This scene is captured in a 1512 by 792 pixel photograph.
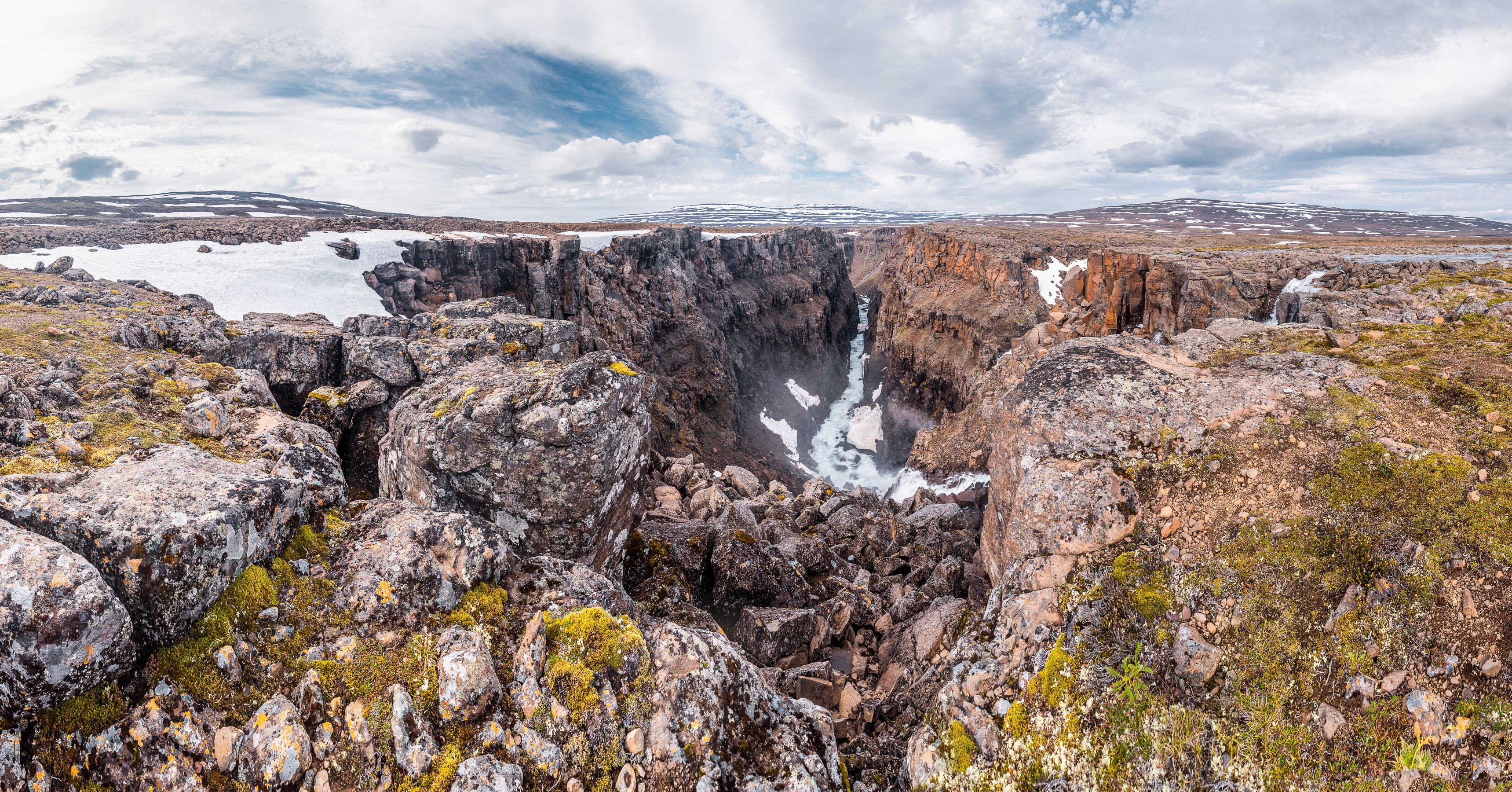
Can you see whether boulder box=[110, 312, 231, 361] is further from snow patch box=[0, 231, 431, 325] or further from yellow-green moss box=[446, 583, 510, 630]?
snow patch box=[0, 231, 431, 325]

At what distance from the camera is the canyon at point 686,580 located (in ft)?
17.2

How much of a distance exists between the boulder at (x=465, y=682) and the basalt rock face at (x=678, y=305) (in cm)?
2220

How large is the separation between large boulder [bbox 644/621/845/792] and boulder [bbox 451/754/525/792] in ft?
3.98

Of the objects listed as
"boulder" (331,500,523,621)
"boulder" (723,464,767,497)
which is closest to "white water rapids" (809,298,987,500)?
"boulder" (723,464,767,497)

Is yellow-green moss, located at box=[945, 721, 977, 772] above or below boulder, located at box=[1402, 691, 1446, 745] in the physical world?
below

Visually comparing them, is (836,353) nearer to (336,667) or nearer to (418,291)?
(418,291)

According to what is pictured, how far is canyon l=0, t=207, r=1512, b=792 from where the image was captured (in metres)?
5.23

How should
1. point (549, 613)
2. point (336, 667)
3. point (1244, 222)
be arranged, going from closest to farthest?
1. point (336, 667)
2. point (549, 613)
3. point (1244, 222)

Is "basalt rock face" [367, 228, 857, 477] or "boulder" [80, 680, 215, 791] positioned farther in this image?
"basalt rock face" [367, 228, 857, 477]

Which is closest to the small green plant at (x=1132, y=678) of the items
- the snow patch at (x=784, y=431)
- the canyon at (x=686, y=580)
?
the canyon at (x=686, y=580)

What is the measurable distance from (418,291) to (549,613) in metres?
42.5

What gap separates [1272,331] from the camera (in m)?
12.0

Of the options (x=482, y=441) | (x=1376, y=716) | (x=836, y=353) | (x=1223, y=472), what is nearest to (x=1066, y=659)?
(x=1376, y=716)

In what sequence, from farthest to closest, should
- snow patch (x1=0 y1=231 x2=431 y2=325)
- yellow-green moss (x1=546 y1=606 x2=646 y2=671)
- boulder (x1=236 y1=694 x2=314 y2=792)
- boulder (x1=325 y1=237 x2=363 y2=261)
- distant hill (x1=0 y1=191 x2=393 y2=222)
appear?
distant hill (x1=0 y1=191 x2=393 y2=222) < boulder (x1=325 y1=237 x2=363 y2=261) < snow patch (x1=0 y1=231 x2=431 y2=325) < yellow-green moss (x1=546 y1=606 x2=646 y2=671) < boulder (x1=236 y1=694 x2=314 y2=792)
